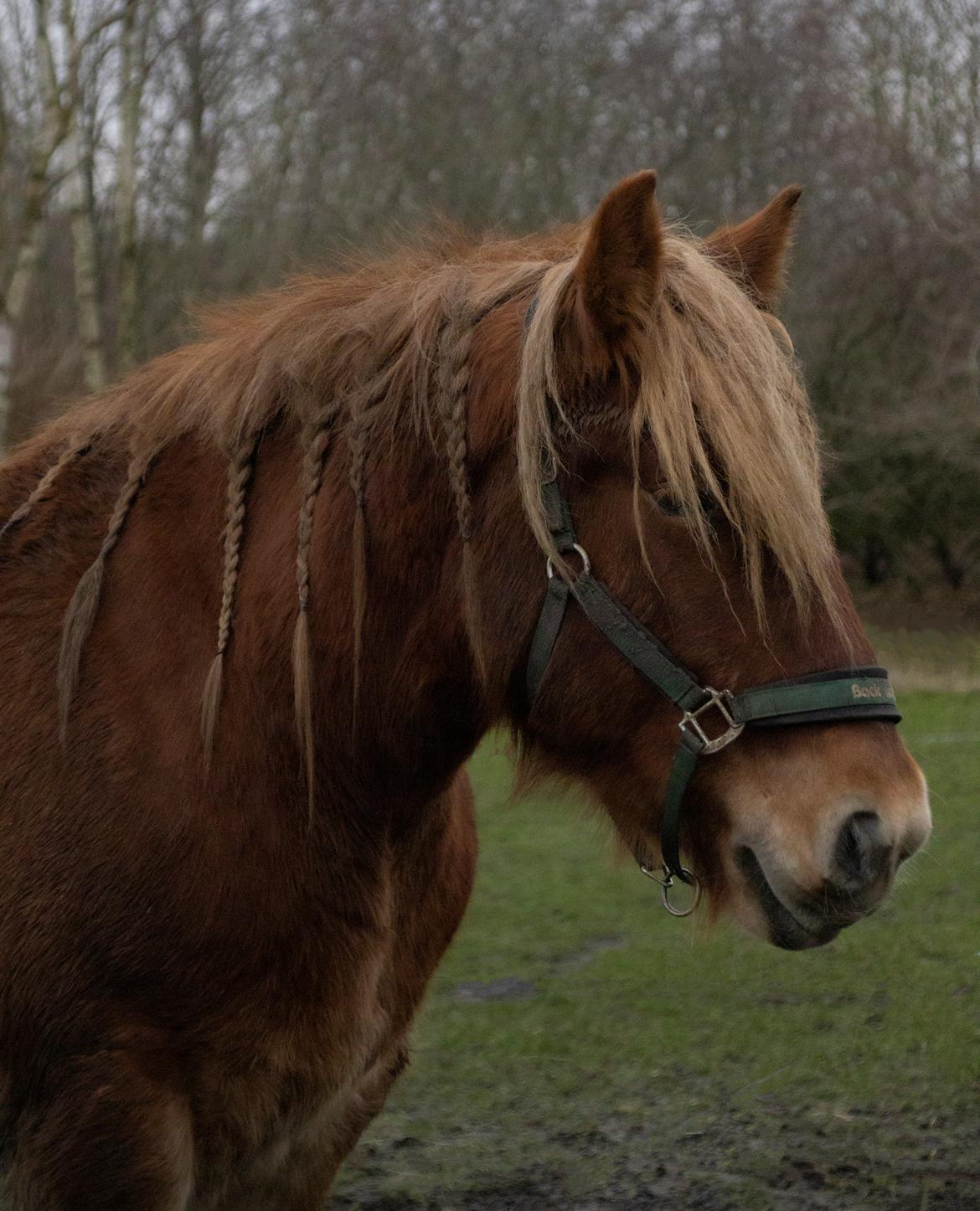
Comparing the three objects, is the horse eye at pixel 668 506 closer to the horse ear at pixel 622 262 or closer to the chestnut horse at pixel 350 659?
the chestnut horse at pixel 350 659

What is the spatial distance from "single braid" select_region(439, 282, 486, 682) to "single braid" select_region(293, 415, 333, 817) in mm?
233

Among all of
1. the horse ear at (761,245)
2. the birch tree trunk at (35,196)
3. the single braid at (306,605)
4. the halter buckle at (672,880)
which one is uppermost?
the birch tree trunk at (35,196)

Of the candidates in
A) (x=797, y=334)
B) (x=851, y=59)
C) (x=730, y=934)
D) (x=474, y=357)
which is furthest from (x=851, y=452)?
(x=474, y=357)

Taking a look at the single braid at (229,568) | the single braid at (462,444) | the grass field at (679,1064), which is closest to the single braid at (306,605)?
the single braid at (229,568)

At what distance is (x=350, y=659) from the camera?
216 centimetres

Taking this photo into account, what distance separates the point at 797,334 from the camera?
64.3 feet

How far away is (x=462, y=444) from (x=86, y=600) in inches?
27.6

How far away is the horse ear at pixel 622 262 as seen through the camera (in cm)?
190

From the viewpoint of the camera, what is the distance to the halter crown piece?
1864 millimetres

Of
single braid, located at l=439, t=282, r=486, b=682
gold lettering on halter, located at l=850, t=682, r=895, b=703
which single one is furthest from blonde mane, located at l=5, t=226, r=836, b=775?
gold lettering on halter, located at l=850, t=682, r=895, b=703

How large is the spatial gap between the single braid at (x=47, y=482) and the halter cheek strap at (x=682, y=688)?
3.18 ft

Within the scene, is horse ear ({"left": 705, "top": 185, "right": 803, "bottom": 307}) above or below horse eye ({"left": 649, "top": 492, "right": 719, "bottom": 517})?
above

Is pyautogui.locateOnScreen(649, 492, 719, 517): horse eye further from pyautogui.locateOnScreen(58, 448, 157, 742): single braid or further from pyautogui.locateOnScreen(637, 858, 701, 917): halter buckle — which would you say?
pyautogui.locateOnScreen(58, 448, 157, 742): single braid

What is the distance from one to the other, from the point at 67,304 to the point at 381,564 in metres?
16.2
